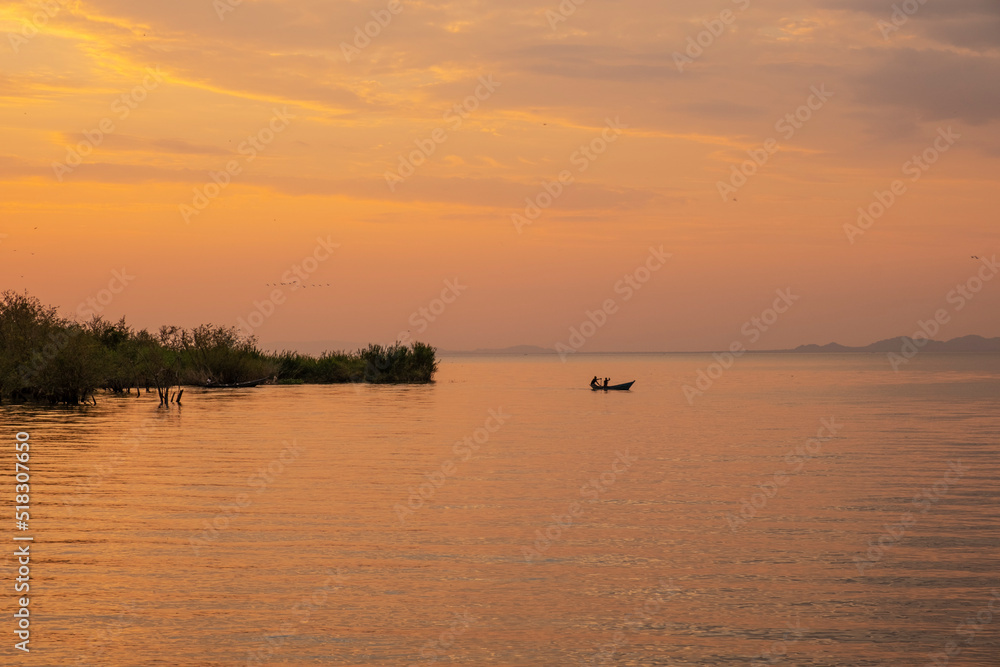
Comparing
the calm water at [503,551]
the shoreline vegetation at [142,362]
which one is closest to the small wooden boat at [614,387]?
the shoreline vegetation at [142,362]

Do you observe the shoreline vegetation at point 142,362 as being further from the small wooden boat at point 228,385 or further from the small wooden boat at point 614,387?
the small wooden boat at point 614,387

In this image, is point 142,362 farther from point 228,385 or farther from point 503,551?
point 503,551

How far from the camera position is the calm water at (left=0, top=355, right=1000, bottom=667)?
1195 cm

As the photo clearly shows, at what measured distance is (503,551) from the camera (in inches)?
675

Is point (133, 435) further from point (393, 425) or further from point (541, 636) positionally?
point (541, 636)

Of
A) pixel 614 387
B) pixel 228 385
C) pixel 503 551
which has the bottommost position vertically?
pixel 614 387

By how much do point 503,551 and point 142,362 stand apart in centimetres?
6292

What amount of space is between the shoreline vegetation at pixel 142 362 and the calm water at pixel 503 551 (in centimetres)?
1549

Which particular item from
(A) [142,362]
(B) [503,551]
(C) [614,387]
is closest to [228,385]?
(A) [142,362]

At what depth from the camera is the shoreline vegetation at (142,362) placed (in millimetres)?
51500

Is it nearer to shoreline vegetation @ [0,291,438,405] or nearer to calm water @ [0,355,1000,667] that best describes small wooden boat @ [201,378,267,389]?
shoreline vegetation @ [0,291,438,405]

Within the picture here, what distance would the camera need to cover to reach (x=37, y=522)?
1877cm

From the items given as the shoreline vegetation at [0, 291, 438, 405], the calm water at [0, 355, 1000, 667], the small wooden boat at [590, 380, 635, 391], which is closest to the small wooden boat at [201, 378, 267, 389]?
the shoreline vegetation at [0, 291, 438, 405]

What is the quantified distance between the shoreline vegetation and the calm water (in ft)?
50.8
